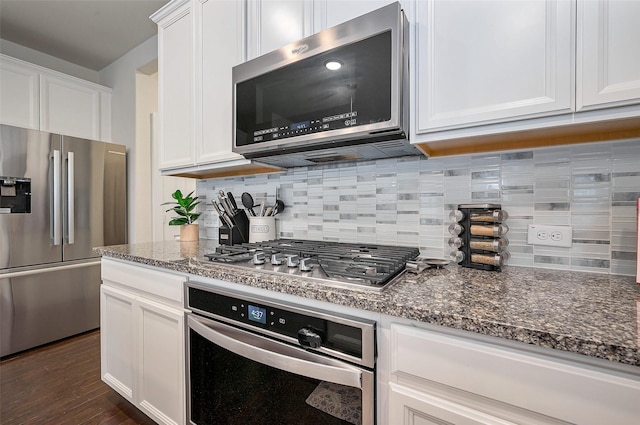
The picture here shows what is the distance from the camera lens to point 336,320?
76 centimetres

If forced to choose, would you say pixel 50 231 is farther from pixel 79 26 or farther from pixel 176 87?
pixel 79 26

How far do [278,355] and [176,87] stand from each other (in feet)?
5.63

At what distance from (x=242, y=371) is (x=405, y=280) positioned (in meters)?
0.63

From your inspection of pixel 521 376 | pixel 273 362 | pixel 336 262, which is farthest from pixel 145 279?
pixel 521 376

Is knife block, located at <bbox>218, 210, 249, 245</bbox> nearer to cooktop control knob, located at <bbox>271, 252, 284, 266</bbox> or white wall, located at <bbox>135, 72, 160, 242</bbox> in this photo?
cooktop control knob, located at <bbox>271, 252, 284, 266</bbox>

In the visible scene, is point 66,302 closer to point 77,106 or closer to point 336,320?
point 77,106

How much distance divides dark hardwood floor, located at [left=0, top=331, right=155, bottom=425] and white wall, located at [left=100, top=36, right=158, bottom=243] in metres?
1.18

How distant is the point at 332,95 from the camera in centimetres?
111

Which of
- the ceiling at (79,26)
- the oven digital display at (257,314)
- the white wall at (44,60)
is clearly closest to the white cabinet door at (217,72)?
the oven digital display at (257,314)

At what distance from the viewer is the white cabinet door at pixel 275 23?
4.19ft

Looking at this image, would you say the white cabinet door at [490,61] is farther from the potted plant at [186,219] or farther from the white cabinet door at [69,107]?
the white cabinet door at [69,107]

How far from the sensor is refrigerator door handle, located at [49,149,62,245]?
2383mm

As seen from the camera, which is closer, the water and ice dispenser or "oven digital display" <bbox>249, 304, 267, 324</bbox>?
"oven digital display" <bbox>249, 304, 267, 324</bbox>

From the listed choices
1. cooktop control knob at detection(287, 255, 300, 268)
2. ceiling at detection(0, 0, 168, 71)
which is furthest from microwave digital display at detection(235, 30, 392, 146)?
ceiling at detection(0, 0, 168, 71)
